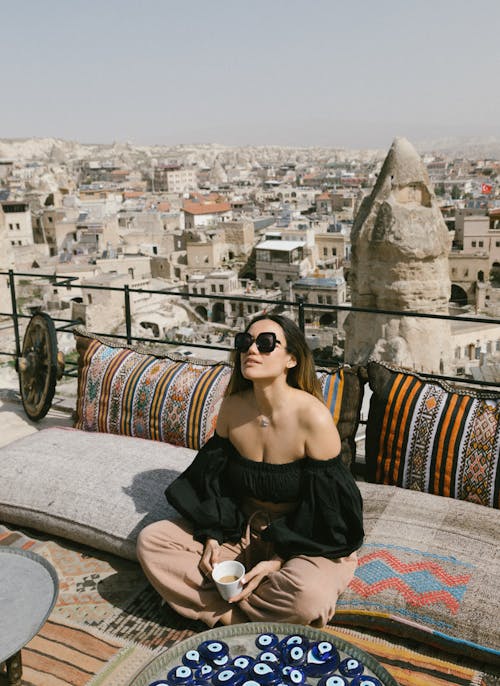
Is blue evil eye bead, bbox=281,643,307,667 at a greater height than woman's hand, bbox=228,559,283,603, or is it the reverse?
blue evil eye bead, bbox=281,643,307,667

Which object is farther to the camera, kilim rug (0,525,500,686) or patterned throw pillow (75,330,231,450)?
patterned throw pillow (75,330,231,450)

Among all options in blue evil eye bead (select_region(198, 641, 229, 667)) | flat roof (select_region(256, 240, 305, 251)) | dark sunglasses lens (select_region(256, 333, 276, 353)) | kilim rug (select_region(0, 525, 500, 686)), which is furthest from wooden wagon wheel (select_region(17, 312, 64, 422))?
flat roof (select_region(256, 240, 305, 251))

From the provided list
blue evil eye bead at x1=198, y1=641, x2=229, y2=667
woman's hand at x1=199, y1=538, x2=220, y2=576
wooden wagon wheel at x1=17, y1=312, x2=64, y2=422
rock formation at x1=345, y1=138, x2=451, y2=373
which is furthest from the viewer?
rock formation at x1=345, y1=138, x2=451, y2=373

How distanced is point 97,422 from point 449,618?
231 centimetres

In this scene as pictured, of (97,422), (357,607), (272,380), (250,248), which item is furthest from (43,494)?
(250,248)

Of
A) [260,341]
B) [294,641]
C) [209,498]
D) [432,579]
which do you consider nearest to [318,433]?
[260,341]

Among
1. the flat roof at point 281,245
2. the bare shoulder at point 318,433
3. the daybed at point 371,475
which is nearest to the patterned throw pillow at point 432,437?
the daybed at point 371,475

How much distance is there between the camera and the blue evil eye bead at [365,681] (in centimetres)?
170

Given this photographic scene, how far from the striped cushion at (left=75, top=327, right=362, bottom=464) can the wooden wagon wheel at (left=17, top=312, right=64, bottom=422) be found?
294mm

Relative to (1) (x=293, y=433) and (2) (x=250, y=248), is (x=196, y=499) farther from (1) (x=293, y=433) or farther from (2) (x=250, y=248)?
(2) (x=250, y=248)

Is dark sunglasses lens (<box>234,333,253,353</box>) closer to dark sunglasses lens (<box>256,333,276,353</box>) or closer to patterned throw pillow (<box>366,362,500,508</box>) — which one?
dark sunglasses lens (<box>256,333,276,353</box>)

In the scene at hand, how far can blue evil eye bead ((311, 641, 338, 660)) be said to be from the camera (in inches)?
70.7

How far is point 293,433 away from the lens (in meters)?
2.46

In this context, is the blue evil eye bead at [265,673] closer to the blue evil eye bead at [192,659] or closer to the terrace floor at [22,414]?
the blue evil eye bead at [192,659]
